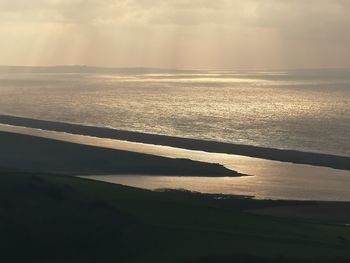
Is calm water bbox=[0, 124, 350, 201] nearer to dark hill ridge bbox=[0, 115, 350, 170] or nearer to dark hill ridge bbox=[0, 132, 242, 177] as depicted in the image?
dark hill ridge bbox=[0, 115, 350, 170]

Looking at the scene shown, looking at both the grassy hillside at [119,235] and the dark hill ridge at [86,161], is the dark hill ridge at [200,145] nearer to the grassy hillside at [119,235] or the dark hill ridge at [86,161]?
the dark hill ridge at [86,161]

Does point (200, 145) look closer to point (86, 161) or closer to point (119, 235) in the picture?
point (86, 161)

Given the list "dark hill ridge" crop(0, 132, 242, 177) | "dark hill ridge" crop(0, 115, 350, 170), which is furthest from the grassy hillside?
"dark hill ridge" crop(0, 115, 350, 170)

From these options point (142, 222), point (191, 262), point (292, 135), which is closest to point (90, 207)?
point (142, 222)

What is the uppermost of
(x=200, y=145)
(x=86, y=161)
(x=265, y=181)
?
(x=200, y=145)

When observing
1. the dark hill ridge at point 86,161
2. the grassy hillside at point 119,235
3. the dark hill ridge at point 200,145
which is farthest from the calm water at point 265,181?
the grassy hillside at point 119,235

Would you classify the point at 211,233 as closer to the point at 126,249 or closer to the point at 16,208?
the point at 126,249

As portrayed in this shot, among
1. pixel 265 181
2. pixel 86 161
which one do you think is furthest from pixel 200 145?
pixel 265 181
